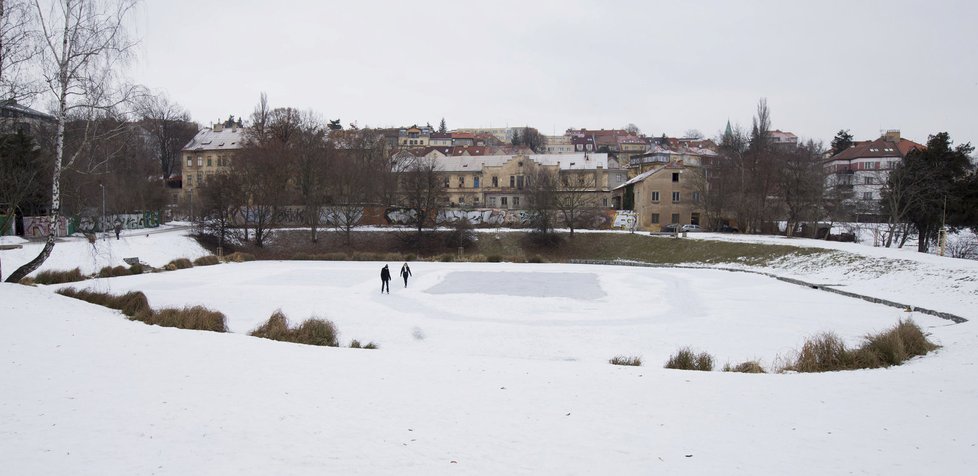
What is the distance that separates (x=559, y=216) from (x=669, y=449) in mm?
54618

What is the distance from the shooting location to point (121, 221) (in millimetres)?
48938

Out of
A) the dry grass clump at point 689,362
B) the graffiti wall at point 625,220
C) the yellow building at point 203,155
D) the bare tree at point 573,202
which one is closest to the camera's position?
the dry grass clump at point 689,362

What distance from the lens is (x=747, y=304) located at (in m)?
21.6

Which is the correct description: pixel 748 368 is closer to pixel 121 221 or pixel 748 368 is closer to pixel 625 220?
pixel 625 220

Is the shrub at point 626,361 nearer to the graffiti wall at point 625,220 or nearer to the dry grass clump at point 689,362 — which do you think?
the dry grass clump at point 689,362

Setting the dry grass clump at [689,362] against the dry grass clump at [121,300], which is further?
the dry grass clump at [121,300]

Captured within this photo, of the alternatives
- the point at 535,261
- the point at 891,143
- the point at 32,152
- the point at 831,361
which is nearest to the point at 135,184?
the point at 32,152

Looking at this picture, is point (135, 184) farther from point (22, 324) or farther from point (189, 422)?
point (189, 422)

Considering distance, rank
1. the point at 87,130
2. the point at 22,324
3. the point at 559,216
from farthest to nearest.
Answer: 1. the point at 559,216
2. the point at 87,130
3. the point at 22,324

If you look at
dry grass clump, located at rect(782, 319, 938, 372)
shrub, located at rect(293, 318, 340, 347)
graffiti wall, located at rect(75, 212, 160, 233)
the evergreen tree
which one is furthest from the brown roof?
graffiti wall, located at rect(75, 212, 160, 233)

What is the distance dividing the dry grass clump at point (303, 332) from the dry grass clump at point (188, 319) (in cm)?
107

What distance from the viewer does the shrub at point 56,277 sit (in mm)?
23953

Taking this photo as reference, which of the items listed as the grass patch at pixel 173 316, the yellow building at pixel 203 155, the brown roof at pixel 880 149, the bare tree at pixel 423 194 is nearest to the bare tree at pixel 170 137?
the yellow building at pixel 203 155

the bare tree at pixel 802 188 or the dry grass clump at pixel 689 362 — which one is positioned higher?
the bare tree at pixel 802 188
